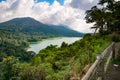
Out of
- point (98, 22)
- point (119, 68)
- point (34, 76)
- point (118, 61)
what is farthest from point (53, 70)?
point (98, 22)

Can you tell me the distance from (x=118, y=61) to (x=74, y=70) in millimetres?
3919

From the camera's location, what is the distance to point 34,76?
86.1 ft

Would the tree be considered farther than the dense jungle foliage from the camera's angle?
Yes

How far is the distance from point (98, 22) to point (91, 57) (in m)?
29.6

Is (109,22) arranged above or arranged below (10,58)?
above

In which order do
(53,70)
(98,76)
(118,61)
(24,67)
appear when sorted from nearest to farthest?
(98,76) → (118,61) → (53,70) → (24,67)

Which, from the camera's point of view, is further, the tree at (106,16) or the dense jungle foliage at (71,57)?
the tree at (106,16)

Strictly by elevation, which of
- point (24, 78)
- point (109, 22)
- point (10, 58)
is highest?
point (109, 22)

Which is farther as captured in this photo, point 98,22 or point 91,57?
point 98,22

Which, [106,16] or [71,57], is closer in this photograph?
[71,57]

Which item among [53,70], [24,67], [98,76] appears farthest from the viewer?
[24,67]

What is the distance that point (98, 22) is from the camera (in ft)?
130

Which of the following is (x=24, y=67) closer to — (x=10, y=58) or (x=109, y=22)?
(x=10, y=58)

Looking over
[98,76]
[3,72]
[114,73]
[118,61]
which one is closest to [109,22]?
[3,72]
